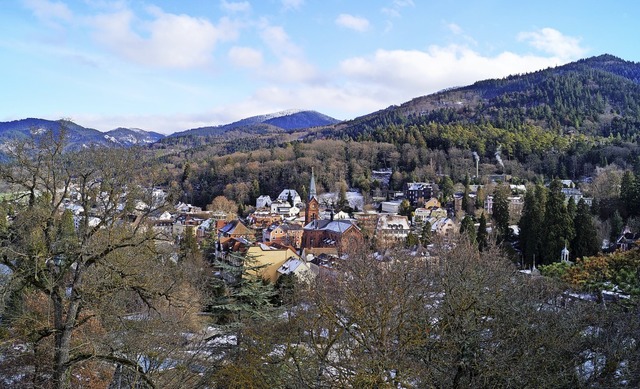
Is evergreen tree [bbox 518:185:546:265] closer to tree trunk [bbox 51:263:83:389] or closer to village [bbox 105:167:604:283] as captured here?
village [bbox 105:167:604:283]

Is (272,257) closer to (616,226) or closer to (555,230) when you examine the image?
(555,230)

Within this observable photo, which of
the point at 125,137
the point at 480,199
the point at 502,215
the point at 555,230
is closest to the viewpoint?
the point at 555,230

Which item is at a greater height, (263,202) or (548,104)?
(548,104)

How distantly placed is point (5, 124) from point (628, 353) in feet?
384

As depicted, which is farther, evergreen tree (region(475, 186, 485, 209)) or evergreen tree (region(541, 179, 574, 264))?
evergreen tree (region(475, 186, 485, 209))

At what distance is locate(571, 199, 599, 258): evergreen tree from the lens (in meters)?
23.1

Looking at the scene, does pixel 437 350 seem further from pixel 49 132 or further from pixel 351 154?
pixel 351 154

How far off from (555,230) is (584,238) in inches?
51.9

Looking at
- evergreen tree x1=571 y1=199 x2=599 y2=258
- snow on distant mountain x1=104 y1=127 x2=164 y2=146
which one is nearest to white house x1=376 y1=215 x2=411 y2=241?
evergreen tree x1=571 y1=199 x2=599 y2=258

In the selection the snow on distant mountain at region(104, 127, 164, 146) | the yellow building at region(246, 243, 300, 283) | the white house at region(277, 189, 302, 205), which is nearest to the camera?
the snow on distant mountain at region(104, 127, 164, 146)

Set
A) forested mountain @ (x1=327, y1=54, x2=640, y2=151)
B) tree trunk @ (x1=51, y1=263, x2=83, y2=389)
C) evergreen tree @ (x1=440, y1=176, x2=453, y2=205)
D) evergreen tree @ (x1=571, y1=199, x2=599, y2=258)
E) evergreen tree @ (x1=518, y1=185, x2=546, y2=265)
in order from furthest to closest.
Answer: forested mountain @ (x1=327, y1=54, x2=640, y2=151) < evergreen tree @ (x1=440, y1=176, x2=453, y2=205) < evergreen tree @ (x1=518, y1=185, x2=546, y2=265) < evergreen tree @ (x1=571, y1=199, x2=599, y2=258) < tree trunk @ (x1=51, y1=263, x2=83, y2=389)

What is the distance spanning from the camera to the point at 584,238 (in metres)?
23.3

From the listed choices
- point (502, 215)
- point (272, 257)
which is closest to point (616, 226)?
point (502, 215)

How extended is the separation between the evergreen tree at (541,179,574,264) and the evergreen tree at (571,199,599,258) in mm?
354
